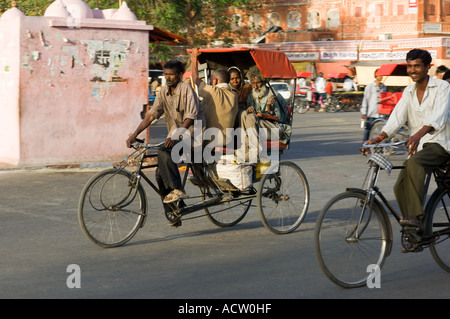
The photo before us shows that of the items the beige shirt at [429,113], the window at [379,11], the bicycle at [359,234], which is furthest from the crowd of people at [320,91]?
the bicycle at [359,234]

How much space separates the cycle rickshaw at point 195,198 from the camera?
Answer: 6.57 meters

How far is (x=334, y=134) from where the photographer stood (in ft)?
72.5

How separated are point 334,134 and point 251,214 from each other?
13810 millimetres

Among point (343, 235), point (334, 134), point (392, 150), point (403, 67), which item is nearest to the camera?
point (343, 235)

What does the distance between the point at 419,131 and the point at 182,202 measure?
248 centimetres

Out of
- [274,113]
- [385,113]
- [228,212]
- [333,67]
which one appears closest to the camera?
[228,212]

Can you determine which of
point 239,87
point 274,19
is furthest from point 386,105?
point 274,19

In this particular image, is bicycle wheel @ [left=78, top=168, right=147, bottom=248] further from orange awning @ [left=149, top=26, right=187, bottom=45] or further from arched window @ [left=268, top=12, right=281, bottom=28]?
arched window @ [left=268, top=12, right=281, bottom=28]

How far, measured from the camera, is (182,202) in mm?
7012

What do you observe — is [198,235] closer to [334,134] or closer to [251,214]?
[251,214]

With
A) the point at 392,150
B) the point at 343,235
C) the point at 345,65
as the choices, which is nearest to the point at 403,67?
the point at 392,150

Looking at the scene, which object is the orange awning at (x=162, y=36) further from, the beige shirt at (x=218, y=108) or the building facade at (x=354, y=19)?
the building facade at (x=354, y=19)

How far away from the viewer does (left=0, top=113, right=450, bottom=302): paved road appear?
17.0 ft

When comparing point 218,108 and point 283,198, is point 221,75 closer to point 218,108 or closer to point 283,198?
point 218,108
